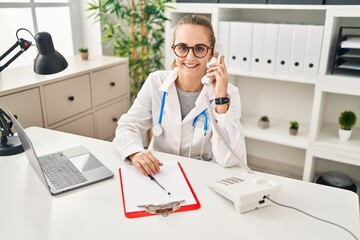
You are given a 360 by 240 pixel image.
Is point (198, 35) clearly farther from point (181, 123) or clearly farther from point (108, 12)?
point (108, 12)

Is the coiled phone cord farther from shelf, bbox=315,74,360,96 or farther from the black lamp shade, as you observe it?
shelf, bbox=315,74,360,96

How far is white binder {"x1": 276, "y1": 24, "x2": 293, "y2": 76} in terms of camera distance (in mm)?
2215

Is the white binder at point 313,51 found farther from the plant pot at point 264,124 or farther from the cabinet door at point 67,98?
the cabinet door at point 67,98

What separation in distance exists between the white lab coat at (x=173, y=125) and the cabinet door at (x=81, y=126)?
780 mm

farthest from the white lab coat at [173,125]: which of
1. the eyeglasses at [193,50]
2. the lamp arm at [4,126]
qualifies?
the lamp arm at [4,126]

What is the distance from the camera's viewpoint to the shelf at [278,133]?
2409 millimetres

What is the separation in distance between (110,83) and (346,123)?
1.72m

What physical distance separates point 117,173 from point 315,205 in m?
0.71

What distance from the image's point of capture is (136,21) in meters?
2.65

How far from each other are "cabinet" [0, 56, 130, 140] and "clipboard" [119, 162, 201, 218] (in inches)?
36.2

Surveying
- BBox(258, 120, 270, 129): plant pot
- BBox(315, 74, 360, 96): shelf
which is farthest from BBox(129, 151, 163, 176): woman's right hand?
BBox(258, 120, 270, 129): plant pot

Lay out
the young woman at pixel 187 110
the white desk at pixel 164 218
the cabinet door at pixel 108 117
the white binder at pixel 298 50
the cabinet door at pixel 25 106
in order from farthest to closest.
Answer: the cabinet door at pixel 108 117 → the white binder at pixel 298 50 → the cabinet door at pixel 25 106 → the young woman at pixel 187 110 → the white desk at pixel 164 218

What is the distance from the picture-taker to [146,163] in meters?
1.26

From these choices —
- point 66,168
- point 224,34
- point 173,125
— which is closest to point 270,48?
point 224,34
